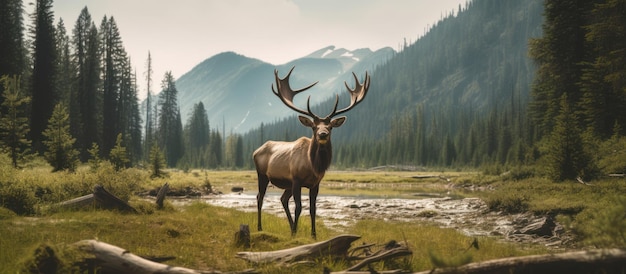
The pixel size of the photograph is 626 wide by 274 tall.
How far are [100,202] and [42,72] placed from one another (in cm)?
3243

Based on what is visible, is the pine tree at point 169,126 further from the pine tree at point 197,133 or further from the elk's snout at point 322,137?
the elk's snout at point 322,137

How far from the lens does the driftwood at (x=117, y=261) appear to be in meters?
5.04

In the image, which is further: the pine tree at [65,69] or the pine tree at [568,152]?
the pine tree at [65,69]

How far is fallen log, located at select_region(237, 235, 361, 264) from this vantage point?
6.61 m

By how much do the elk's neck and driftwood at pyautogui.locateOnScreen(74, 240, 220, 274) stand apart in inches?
192

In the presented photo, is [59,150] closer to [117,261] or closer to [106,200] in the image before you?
[106,200]

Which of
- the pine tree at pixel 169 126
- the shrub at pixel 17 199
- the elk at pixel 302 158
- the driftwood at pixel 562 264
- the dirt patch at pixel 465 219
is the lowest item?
the dirt patch at pixel 465 219

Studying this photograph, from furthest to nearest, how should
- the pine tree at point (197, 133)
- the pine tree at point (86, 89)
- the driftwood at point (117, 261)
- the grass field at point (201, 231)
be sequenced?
the pine tree at point (197, 133), the pine tree at point (86, 89), the grass field at point (201, 231), the driftwood at point (117, 261)

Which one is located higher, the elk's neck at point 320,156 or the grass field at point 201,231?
the elk's neck at point 320,156

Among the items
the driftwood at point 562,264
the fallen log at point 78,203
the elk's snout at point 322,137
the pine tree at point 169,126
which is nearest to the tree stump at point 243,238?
the elk's snout at point 322,137

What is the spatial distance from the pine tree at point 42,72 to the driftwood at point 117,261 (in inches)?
1344

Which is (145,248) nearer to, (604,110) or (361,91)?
(361,91)

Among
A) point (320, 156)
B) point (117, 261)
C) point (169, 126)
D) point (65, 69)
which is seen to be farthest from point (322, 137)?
point (169, 126)

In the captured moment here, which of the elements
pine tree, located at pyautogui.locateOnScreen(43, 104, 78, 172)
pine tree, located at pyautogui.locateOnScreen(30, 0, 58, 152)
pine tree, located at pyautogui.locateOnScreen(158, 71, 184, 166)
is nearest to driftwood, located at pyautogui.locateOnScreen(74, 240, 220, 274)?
pine tree, located at pyautogui.locateOnScreen(43, 104, 78, 172)
